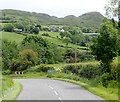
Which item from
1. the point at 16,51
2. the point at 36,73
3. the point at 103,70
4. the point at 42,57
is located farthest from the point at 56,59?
the point at 103,70

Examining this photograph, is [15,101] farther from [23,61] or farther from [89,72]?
[23,61]

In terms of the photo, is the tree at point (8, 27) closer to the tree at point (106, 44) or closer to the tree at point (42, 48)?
the tree at point (42, 48)

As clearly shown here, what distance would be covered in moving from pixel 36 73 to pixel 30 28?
89489mm

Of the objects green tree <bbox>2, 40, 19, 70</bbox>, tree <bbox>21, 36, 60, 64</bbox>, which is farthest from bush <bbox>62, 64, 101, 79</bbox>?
tree <bbox>21, 36, 60, 64</bbox>

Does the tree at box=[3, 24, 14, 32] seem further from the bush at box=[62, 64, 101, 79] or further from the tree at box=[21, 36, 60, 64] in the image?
the bush at box=[62, 64, 101, 79]

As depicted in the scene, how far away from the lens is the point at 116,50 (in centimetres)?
3853

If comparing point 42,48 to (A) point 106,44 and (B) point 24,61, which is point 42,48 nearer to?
(B) point 24,61

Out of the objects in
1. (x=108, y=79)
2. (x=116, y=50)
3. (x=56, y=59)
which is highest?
(x=116, y=50)

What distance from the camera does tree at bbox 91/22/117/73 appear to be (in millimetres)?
37750

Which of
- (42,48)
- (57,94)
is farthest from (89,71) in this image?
(42,48)

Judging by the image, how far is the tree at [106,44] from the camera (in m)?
37.8

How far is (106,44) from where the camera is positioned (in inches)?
1510

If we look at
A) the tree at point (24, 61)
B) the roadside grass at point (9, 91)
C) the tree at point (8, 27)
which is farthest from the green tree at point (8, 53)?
→ the roadside grass at point (9, 91)

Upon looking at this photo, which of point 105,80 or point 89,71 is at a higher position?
point 105,80
